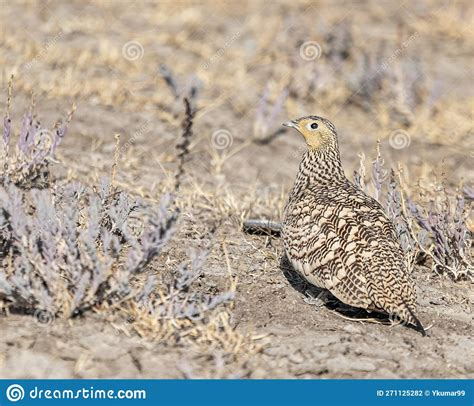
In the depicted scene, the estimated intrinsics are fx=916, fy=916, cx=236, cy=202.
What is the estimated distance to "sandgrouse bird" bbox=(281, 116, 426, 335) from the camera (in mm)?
4469

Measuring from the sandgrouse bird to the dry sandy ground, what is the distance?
0.70 feet

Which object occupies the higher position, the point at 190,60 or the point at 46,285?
the point at 190,60

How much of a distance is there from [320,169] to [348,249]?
0.95 m

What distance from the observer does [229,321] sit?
4.54 meters

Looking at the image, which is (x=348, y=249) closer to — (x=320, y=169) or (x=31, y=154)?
(x=320, y=169)

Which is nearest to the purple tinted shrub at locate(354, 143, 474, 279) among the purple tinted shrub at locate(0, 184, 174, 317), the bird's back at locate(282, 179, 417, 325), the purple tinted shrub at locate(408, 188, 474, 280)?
the purple tinted shrub at locate(408, 188, 474, 280)

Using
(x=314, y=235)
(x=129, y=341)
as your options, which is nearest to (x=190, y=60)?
(x=314, y=235)

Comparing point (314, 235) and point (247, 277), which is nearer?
point (314, 235)

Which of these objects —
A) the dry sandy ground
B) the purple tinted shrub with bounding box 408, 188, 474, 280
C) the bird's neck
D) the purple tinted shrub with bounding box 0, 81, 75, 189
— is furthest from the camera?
the purple tinted shrub with bounding box 0, 81, 75, 189

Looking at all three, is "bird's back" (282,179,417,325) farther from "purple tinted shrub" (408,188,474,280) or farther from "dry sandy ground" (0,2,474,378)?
"purple tinted shrub" (408,188,474,280)

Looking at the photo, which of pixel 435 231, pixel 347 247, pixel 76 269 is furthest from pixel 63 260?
pixel 435 231

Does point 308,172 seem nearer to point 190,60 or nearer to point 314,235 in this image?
point 314,235

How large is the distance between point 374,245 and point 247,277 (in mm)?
890

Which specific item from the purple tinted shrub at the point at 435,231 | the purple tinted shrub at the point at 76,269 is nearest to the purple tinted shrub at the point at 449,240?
the purple tinted shrub at the point at 435,231
